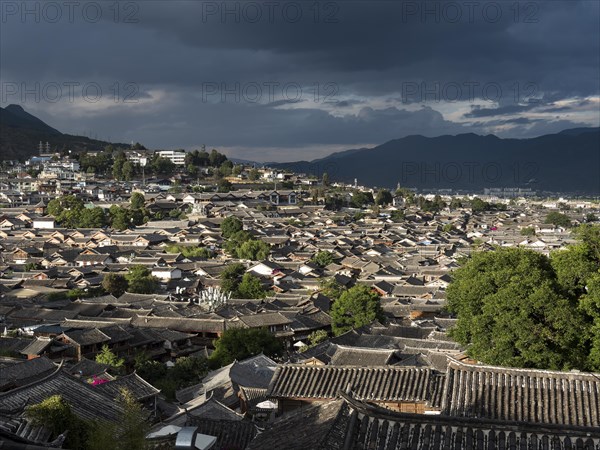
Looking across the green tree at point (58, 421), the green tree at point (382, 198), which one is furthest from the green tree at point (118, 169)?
the green tree at point (58, 421)

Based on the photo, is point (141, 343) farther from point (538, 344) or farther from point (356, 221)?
point (356, 221)

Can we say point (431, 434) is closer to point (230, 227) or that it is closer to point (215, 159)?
point (230, 227)

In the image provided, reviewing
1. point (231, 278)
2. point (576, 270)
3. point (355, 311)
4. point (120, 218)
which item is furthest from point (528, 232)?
point (576, 270)

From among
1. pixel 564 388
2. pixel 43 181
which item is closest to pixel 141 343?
pixel 564 388

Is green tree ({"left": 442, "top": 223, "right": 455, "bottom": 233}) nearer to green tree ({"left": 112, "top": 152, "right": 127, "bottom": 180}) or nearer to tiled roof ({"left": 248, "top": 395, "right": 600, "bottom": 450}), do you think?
green tree ({"left": 112, "top": 152, "right": 127, "bottom": 180})

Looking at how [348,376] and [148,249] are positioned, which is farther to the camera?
[148,249]

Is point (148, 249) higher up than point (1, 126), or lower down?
lower down
